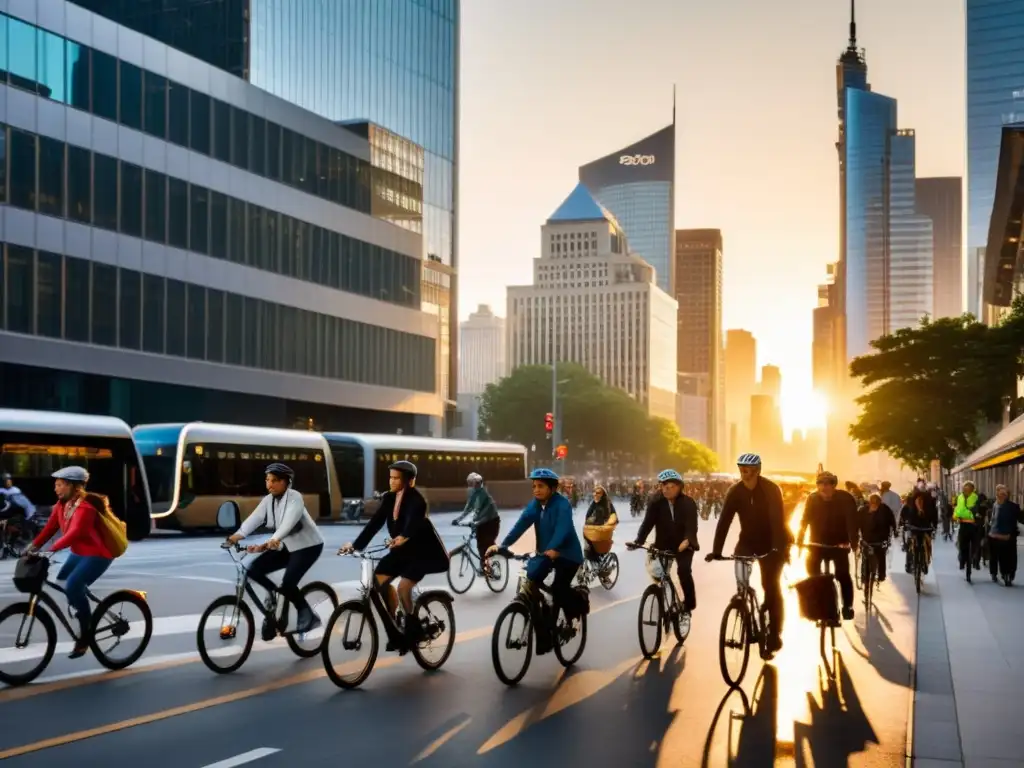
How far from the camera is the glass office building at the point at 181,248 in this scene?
147 ft

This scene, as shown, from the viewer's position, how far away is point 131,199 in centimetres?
4950

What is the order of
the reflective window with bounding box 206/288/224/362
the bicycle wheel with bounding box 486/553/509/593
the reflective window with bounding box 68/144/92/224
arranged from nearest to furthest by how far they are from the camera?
the bicycle wheel with bounding box 486/553/509/593 → the reflective window with bounding box 68/144/92/224 → the reflective window with bounding box 206/288/224/362

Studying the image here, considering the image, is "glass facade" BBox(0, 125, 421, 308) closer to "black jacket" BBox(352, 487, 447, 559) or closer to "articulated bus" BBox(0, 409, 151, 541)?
"articulated bus" BBox(0, 409, 151, 541)

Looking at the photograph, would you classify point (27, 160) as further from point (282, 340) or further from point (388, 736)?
point (388, 736)

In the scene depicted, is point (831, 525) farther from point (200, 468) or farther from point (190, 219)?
point (190, 219)

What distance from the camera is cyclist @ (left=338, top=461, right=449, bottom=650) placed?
1064 centimetres

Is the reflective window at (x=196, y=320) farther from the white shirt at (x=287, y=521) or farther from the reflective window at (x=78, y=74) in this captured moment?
the white shirt at (x=287, y=521)

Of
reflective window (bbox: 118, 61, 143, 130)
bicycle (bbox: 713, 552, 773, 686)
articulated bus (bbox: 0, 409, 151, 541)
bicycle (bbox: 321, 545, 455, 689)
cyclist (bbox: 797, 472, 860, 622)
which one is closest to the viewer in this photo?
bicycle (bbox: 321, 545, 455, 689)

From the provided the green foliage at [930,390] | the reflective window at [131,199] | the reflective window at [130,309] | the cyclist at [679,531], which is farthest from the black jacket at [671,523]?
the green foliage at [930,390]

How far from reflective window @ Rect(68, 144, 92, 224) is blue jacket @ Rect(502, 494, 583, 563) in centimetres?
3869

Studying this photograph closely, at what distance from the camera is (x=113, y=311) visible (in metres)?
48.7

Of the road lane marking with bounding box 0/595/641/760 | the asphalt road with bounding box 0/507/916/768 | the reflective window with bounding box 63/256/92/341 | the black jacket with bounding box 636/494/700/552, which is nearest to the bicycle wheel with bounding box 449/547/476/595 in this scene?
the asphalt road with bounding box 0/507/916/768

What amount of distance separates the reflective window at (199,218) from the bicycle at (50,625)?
143 feet

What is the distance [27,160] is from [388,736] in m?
40.1
